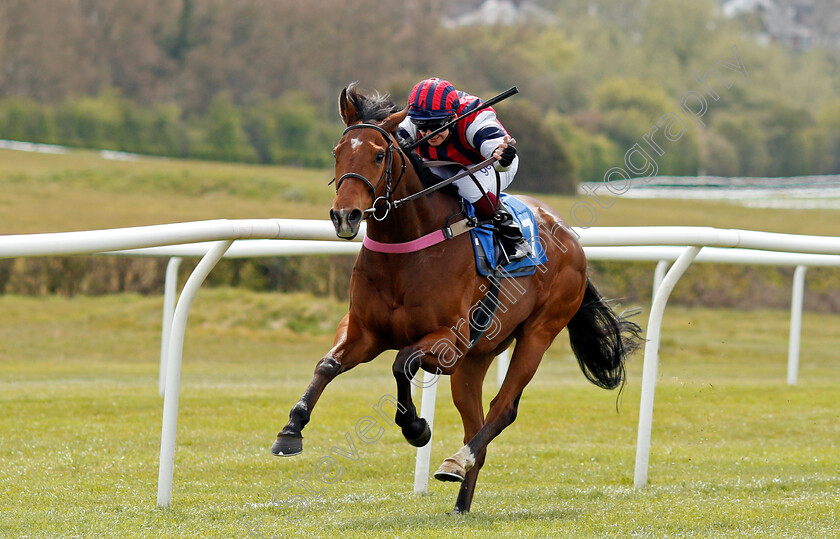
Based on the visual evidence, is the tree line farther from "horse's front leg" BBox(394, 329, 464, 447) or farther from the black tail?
"horse's front leg" BBox(394, 329, 464, 447)

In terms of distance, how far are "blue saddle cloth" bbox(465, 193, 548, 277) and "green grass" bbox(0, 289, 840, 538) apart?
96 centimetres

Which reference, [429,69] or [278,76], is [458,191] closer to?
[278,76]

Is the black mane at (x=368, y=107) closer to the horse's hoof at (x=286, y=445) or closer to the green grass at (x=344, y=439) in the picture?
the horse's hoof at (x=286, y=445)

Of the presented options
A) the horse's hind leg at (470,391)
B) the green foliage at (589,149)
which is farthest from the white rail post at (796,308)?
the green foliage at (589,149)

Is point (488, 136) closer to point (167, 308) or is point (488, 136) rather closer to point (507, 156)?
point (507, 156)

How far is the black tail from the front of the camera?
190 inches

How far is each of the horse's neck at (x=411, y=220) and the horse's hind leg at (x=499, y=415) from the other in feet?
2.49

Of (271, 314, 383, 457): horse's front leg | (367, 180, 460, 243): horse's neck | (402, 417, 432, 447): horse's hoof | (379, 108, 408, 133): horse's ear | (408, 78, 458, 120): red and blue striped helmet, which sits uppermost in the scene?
(408, 78, 458, 120): red and blue striped helmet

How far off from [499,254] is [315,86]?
3732 centimetres

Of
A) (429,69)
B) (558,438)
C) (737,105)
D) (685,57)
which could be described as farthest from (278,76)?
(558,438)

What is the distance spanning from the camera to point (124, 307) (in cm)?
1295

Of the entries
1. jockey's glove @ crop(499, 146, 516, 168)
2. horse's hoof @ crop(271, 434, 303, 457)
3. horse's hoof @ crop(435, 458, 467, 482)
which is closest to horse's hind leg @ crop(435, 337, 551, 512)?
horse's hoof @ crop(435, 458, 467, 482)

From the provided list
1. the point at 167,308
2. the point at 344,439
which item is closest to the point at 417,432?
the point at 344,439

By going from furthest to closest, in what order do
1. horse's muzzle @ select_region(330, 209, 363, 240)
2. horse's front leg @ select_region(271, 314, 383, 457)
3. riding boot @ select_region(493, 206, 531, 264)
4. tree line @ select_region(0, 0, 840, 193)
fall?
tree line @ select_region(0, 0, 840, 193), riding boot @ select_region(493, 206, 531, 264), horse's front leg @ select_region(271, 314, 383, 457), horse's muzzle @ select_region(330, 209, 363, 240)
